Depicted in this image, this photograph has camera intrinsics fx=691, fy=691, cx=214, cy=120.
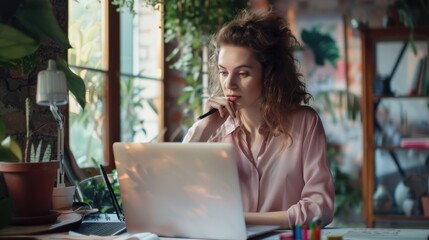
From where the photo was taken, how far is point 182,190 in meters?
1.80

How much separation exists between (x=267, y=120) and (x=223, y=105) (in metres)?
0.17

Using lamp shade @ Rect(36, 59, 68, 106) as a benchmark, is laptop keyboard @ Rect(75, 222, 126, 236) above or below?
below

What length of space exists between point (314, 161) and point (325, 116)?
344cm

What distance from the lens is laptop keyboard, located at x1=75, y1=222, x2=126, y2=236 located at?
1.99 m

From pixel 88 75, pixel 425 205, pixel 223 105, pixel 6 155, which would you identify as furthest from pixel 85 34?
pixel 425 205

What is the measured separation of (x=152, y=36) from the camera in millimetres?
4680

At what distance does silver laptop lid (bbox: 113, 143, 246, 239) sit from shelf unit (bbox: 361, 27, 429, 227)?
12.1ft

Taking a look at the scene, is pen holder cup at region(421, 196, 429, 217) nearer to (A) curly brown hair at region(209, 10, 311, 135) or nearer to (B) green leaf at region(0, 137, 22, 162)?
(A) curly brown hair at region(209, 10, 311, 135)

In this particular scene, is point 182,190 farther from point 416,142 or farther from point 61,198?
point 416,142

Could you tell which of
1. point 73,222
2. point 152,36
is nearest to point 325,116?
point 152,36

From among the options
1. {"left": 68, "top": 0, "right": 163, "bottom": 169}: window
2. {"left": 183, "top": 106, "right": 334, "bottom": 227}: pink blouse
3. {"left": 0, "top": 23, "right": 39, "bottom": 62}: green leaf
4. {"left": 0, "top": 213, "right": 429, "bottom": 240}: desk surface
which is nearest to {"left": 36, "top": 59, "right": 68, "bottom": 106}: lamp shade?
{"left": 0, "top": 23, "right": 39, "bottom": 62}: green leaf

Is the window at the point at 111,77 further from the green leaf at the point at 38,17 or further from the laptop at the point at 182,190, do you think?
the laptop at the point at 182,190

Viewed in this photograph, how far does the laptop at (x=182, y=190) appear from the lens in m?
1.75

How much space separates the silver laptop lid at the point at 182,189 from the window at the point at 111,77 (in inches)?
56.6
